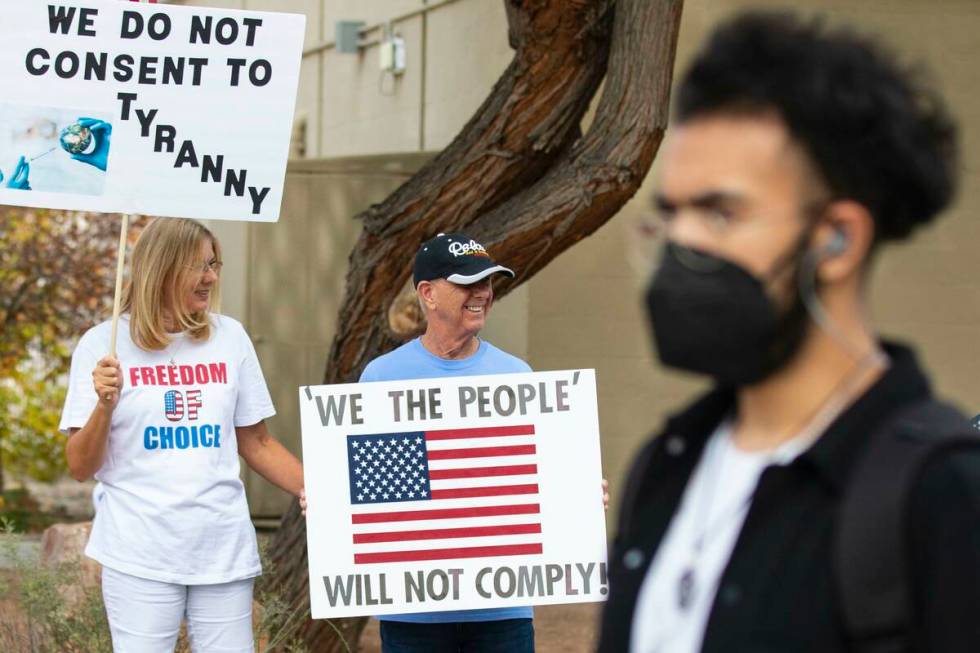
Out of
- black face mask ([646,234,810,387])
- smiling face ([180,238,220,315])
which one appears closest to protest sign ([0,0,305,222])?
smiling face ([180,238,220,315])

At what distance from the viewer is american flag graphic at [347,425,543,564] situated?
5230mm

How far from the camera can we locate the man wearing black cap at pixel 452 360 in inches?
199

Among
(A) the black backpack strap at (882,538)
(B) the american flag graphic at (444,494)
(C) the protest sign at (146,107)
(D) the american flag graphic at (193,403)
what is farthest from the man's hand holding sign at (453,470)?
(A) the black backpack strap at (882,538)

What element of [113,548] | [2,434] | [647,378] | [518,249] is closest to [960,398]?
[647,378]

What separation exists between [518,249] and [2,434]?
343 inches

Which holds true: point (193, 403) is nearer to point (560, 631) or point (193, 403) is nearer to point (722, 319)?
point (722, 319)

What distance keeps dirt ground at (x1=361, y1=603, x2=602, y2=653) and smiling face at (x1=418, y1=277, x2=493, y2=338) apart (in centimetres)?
362

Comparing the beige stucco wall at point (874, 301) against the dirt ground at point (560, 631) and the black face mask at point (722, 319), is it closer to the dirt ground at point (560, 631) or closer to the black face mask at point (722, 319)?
the dirt ground at point (560, 631)

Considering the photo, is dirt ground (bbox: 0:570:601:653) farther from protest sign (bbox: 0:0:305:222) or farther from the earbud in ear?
the earbud in ear

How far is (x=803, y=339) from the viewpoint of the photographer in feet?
6.18

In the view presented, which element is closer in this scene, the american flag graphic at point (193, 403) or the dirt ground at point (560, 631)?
the american flag graphic at point (193, 403)

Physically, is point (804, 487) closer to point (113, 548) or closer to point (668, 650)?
point (668, 650)

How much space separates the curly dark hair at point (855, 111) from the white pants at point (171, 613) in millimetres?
3314

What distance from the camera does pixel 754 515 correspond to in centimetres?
190
